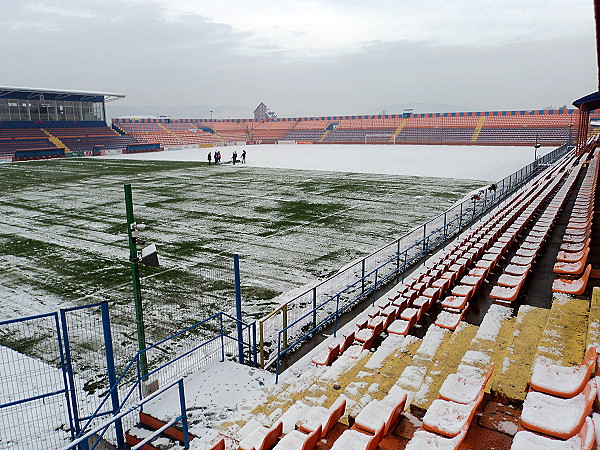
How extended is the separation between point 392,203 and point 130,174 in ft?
75.4

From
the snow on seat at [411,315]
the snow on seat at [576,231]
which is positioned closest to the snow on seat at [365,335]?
the snow on seat at [411,315]

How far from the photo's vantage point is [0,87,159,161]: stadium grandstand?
2281 inches

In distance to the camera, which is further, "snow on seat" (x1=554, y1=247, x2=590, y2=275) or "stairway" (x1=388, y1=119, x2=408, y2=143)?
"stairway" (x1=388, y1=119, x2=408, y2=143)

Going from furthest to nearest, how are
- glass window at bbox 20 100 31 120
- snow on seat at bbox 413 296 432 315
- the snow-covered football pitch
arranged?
1. glass window at bbox 20 100 31 120
2. the snow-covered football pitch
3. snow on seat at bbox 413 296 432 315

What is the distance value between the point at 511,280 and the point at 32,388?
8244 mm

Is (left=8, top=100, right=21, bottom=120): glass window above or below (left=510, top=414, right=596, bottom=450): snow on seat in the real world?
above

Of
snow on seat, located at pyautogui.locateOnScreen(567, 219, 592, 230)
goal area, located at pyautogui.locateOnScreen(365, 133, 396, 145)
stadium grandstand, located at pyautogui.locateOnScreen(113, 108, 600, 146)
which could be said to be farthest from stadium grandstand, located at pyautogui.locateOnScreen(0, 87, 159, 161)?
snow on seat, located at pyautogui.locateOnScreen(567, 219, 592, 230)

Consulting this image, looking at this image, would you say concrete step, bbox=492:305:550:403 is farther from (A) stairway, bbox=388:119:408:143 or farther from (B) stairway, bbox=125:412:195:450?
(A) stairway, bbox=388:119:408:143

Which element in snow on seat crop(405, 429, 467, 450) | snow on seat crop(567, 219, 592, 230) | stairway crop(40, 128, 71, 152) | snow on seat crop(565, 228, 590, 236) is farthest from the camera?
stairway crop(40, 128, 71, 152)

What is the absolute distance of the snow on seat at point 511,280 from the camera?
782 centimetres

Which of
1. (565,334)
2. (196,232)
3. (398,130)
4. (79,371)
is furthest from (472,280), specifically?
(398,130)

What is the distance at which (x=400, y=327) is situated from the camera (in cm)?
714

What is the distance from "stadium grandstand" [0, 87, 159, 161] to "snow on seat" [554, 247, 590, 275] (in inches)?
2263

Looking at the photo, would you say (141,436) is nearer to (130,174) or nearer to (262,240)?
(262,240)
